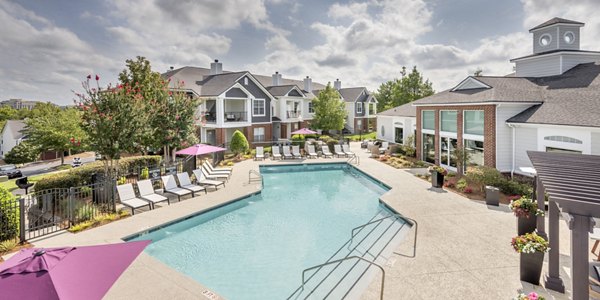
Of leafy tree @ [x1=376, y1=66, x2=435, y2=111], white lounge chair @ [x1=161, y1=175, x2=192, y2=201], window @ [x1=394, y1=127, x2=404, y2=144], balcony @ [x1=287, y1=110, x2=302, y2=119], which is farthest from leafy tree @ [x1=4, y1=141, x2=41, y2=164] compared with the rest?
leafy tree @ [x1=376, y1=66, x2=435, y2=111]

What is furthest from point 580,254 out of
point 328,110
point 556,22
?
point 328,110

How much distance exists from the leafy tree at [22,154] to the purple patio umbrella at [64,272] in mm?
55767

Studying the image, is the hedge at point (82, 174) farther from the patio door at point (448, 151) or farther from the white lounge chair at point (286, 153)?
the patio door at point (448, 151)

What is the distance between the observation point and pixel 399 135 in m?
30.0

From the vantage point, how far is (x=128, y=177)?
56.0ft

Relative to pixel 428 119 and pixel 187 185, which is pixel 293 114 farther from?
pixel 187 185

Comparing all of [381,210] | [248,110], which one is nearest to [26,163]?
[248,110]

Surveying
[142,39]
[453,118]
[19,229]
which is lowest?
[19,229]

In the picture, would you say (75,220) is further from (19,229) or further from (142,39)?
(142,39)

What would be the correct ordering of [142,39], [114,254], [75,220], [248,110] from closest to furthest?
1. [114,254]
2. [75,220]
3. [142,39]
4. [248,110]

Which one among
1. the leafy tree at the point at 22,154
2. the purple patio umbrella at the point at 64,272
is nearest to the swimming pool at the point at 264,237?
the purple patio umbrella at the point at 64,272

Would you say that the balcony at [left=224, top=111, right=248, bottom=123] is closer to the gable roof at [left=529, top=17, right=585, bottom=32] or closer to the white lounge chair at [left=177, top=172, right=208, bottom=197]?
the white lounge chair at [left=177, top=172, right=208, bottom=197]

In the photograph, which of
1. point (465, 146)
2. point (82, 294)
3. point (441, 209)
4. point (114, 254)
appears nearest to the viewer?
point (82, 294)

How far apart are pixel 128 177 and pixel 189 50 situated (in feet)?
43.5
